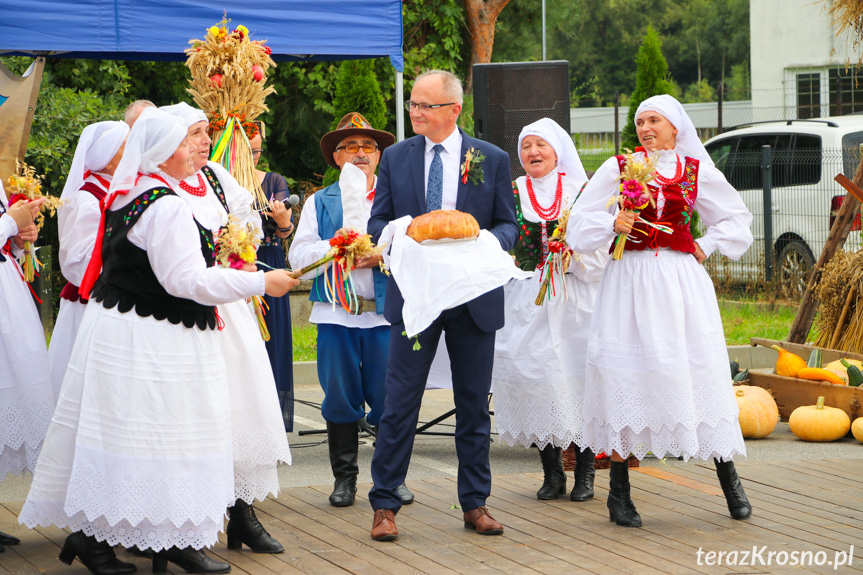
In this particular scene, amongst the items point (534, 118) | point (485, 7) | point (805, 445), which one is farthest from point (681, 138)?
point (485, 7)

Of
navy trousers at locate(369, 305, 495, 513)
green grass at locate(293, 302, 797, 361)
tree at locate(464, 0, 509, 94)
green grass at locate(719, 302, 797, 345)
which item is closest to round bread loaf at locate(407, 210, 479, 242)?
navy trousers at locate(369, 305, 495, 513)

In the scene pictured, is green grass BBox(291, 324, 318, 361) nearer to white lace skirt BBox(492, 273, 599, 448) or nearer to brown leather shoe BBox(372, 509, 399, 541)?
white lace skirt BBox(492, 273, 599, 448)

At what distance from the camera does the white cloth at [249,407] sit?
4418 millimetres

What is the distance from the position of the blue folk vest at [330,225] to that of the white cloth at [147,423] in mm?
1572

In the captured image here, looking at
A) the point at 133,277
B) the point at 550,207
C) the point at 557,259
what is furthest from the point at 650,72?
the point at 133,277

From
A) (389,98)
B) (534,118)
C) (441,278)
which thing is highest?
(389,98)

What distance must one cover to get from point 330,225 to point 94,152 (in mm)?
1362

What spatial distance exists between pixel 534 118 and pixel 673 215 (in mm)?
Answer: 3964

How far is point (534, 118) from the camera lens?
29.0 ft

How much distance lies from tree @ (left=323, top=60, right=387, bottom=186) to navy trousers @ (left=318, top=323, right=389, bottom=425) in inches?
326

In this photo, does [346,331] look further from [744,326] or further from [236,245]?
[744,326]

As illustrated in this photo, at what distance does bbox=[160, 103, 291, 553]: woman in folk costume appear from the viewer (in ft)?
14.5

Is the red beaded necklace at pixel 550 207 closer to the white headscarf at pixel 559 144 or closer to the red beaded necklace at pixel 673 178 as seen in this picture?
the white headscarf at pixel 559 144

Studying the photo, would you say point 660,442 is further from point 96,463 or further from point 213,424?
point 96,463
